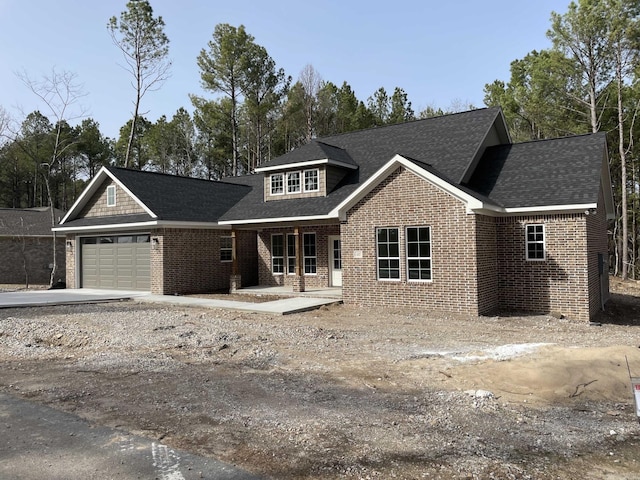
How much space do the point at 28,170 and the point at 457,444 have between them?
52770mm

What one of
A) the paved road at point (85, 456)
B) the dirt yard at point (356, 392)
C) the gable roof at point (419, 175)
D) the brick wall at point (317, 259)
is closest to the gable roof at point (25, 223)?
the gable roof at point (419, 175)

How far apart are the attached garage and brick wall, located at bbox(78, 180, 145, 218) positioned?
1062 millimetres

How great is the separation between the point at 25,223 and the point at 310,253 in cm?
1973

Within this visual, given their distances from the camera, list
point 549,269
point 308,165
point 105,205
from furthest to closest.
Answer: point 105,205 → point 308,165 → point 549,269

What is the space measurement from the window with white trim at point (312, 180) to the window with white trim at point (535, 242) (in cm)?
827

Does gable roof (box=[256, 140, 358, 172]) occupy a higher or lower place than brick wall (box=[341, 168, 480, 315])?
higher

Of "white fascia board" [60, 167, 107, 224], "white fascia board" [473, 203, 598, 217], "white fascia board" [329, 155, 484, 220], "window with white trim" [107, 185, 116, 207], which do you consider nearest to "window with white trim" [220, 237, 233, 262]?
"window with white trim" [107, 185, 116, 207]

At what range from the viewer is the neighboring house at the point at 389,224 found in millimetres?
12945

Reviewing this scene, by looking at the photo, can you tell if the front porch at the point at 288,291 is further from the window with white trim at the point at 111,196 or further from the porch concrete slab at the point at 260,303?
the window with white trim at the point at 111,196

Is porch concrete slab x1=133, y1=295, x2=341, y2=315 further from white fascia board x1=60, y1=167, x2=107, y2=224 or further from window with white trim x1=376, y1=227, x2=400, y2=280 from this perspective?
white fascia board x1=60, y1=167, x2=107, y2=224

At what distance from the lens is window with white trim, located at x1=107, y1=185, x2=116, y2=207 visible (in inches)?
811

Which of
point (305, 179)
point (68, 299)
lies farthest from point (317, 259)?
point (68, 299)

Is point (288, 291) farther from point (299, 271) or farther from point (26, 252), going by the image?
point (26, 252)

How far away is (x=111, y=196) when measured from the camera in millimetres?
20750
